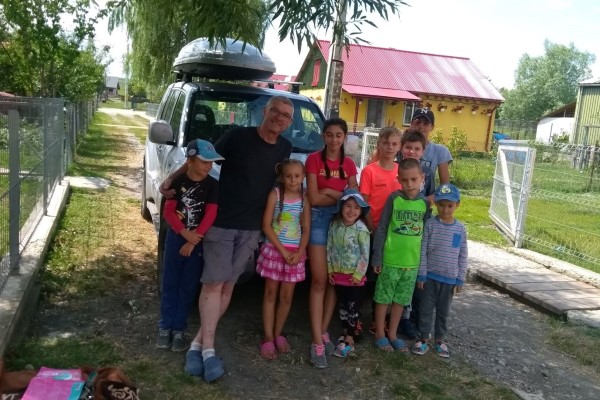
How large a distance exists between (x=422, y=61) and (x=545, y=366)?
3094 centimetres

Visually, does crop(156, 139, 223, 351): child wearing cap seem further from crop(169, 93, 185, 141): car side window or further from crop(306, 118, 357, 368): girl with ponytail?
crop(169, 93, 185, 141): car side window

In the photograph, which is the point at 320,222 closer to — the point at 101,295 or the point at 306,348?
the point at 306,348

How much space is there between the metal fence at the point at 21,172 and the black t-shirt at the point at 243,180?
1.89 m

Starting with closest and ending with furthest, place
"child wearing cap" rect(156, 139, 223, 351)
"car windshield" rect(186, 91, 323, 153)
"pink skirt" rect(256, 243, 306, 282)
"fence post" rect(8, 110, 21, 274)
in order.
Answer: "child wearing cap" rect(156, 139, 223, 351) → "pink skirt" rect(256, 243, 306, 282) → "fence post" rect(8, 110, 21, 274) → "car windshield" rect(186, 91, 323, 153)

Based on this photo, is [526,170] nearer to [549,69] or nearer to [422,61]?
[422,61]

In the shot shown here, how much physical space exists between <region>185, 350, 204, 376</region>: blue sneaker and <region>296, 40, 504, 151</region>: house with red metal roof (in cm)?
2586

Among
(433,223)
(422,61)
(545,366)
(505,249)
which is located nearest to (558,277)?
A: (505,249)

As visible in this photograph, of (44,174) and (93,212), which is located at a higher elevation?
(44,174)

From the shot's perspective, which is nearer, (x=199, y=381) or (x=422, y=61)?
(x=199, y=381)

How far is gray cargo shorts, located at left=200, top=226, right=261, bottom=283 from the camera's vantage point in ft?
12.5

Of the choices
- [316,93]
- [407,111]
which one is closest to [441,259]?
[407,111]

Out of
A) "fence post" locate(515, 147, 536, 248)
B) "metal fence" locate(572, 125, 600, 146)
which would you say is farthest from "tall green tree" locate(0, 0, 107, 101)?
"metal fence" locate(572, 125, 600, 146)

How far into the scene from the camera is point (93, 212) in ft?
27.5

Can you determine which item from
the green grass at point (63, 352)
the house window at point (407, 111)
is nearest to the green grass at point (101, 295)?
the green grass at point (63, 352)
